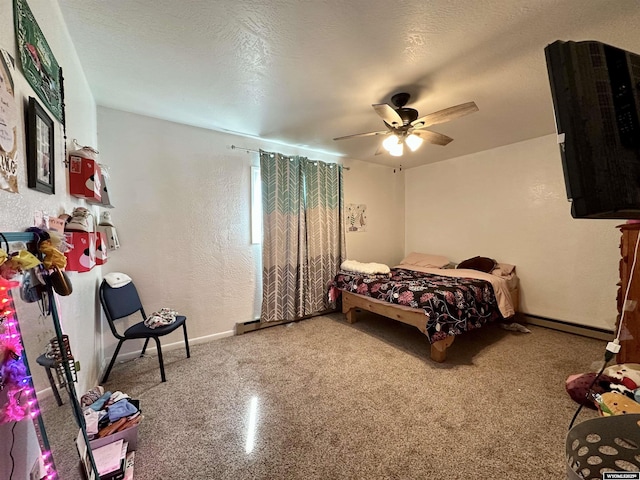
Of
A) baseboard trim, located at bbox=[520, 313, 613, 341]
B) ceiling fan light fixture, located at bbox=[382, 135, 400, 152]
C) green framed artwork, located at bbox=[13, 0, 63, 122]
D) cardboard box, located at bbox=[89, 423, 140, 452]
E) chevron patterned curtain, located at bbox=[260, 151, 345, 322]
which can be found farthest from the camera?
chevron patterned curtain, located at bbox=[260, 151, 345, 322]

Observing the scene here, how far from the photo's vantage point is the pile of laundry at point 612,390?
134cm

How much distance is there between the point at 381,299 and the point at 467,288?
88 centimetres

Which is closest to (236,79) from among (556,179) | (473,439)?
(473,439)

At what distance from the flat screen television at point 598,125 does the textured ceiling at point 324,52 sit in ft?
3.04

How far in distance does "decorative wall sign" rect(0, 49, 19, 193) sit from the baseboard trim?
459 centimetres

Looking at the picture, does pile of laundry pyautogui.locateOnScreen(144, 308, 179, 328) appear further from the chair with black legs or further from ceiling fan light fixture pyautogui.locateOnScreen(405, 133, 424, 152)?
ceiling fan light fixture pyautogui.locateOnScreen(405, 133, 424, 152)

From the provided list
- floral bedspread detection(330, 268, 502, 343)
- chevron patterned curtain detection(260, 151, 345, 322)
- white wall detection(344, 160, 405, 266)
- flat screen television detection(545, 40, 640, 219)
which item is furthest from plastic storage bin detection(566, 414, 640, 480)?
white wall detection(344, 160, 405, 266)

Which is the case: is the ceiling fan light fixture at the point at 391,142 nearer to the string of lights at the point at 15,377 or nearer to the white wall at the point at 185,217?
the white wall at the point at 185,217

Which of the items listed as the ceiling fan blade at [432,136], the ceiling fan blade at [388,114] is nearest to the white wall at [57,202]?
the ceiling fan blade at [388,114]

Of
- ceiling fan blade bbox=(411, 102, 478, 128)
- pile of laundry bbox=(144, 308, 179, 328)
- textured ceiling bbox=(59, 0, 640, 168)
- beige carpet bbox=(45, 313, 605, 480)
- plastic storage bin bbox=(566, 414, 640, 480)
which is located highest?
textured ceiling bbox=(59, 0, 640, 168)

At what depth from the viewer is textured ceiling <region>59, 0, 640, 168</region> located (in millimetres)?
Result: 1375

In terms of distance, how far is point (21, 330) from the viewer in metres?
0.78

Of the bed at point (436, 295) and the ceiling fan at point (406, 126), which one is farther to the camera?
the bed at point (436, 295)

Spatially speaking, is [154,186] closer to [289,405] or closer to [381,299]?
[289,405]
